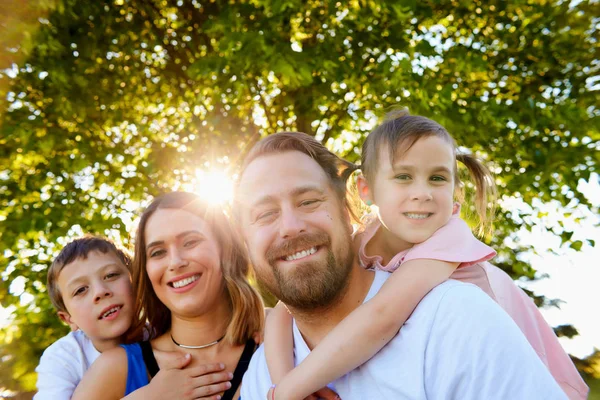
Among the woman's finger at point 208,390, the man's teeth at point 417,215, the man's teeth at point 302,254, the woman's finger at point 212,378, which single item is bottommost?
the woman's finger at point 208,390

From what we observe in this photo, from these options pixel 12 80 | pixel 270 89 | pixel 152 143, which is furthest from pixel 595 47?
pixel 12 80

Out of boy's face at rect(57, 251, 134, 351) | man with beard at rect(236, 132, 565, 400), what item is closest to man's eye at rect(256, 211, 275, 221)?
man with beard at rect(236, 132, 565, 400)

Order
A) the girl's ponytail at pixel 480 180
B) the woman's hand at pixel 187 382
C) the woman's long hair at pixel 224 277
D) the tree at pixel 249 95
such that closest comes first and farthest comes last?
1. the girl's ponytail at pixel 480 180
2. the woman's hand at pixel 187 382
3. the woman's long hair at pixel 224 277
4. the tree at pixel 249 95

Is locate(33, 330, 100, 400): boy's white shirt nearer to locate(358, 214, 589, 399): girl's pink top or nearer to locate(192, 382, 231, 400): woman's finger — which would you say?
locate(192, 382, 231, 400): woman's finger

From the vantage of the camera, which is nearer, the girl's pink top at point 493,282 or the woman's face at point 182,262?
the girl's pink top at point 493,282

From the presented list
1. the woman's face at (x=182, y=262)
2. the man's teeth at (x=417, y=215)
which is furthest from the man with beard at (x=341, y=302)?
the woman's face at (x=182, y=262)

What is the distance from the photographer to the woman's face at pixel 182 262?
290 centimetres

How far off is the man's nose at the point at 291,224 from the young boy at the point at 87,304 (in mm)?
1345

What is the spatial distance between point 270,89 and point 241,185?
12.7 ft

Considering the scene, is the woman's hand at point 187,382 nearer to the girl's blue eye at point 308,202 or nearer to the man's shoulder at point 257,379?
the man's shoulder at point 257,379

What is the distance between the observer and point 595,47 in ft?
20.5

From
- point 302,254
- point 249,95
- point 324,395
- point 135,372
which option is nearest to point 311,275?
point 302,254

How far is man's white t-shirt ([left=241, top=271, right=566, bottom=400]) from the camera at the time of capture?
1.77 meters

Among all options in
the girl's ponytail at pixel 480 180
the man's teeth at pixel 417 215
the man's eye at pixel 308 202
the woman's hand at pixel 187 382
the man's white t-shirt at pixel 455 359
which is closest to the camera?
the man's white t-shirt at pixel 455 359
